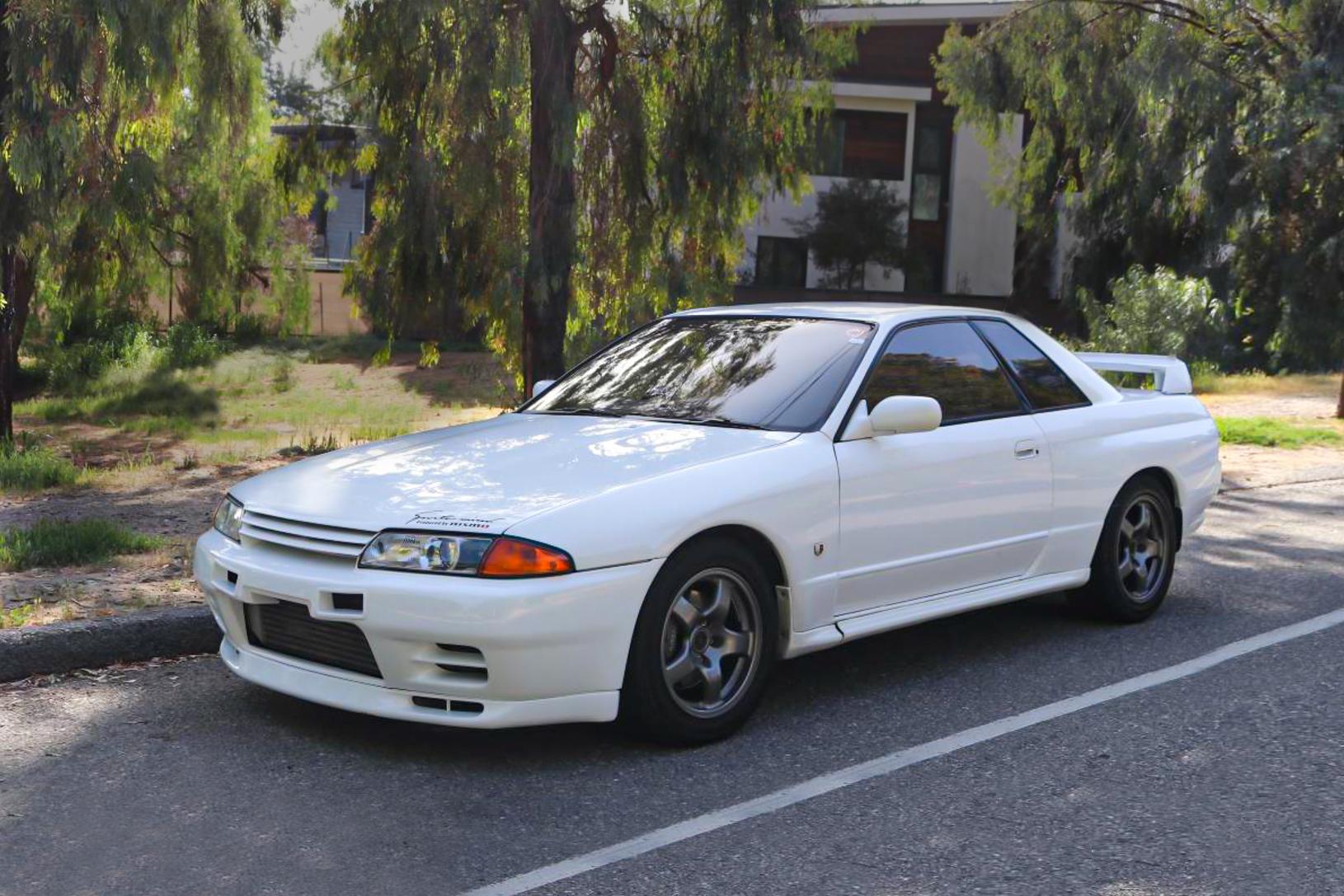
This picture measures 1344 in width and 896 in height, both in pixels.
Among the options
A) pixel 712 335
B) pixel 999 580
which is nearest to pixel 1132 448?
pixel 999 580

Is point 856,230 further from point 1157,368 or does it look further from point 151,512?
point 1157,368

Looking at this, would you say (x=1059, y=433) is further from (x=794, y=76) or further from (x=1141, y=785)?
(x=794, y=76)

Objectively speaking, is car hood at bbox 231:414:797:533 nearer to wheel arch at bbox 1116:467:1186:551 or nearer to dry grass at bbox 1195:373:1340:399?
wheel arch at bbox 1116:467:1186:551

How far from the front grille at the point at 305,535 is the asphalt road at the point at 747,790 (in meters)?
0.70

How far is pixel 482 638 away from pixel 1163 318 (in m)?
21.8

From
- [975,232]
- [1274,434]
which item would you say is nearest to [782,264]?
[975,232]

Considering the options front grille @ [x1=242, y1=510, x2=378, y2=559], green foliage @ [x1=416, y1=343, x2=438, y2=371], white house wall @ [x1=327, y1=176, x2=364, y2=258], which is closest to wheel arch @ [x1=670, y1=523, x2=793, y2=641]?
front grille @ [x1=242, y1=510, x2=378, y2=559]

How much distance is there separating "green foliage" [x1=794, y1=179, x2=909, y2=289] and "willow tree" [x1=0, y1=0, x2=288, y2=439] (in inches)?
696

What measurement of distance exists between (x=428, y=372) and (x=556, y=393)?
864 inches

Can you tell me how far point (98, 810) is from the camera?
4.54 metres

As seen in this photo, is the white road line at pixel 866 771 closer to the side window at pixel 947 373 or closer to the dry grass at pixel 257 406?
the side window at pixel 947 373

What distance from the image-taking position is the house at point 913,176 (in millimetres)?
36219

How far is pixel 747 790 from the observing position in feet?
15.8

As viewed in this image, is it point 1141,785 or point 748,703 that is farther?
point 748,703
